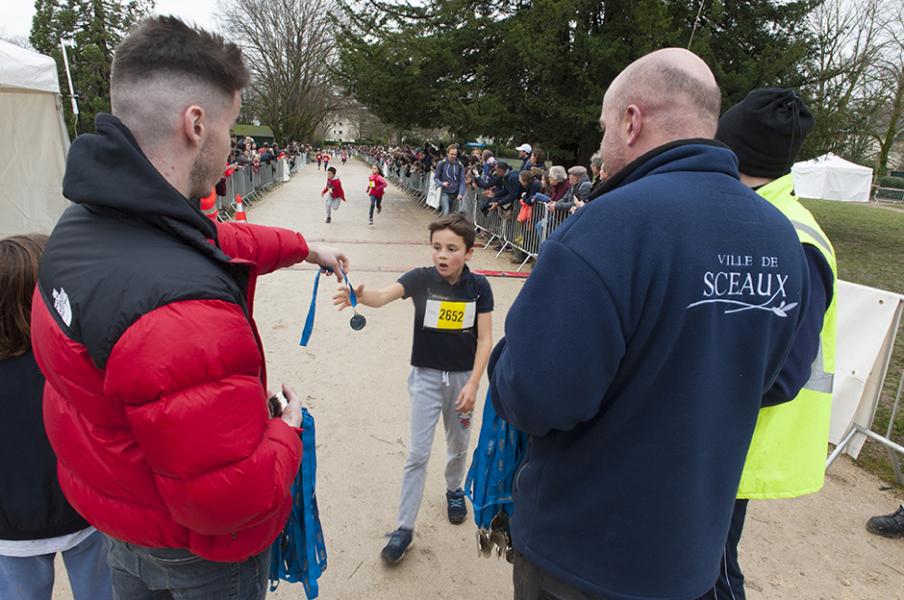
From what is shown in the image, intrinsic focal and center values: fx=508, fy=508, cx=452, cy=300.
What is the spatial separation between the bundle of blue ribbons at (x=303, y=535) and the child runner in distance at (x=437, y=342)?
3.29ft

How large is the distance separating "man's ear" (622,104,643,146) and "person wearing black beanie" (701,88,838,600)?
0.83 meters

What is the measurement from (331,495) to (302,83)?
50.4 metres

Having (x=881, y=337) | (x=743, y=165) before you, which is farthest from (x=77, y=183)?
(x=881, y=337)

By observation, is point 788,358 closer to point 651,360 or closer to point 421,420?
point 651,360

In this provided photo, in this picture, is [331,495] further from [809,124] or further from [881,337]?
[881,337]

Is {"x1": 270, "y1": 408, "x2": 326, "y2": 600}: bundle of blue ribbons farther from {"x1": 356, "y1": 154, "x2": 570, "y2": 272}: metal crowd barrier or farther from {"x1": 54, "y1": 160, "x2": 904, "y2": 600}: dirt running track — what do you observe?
{"x1": 356, "y1": 154, "x2": 570, "y2": 272}: metal crowd barrier

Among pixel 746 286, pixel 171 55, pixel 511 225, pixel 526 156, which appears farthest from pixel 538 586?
pixel 526 156

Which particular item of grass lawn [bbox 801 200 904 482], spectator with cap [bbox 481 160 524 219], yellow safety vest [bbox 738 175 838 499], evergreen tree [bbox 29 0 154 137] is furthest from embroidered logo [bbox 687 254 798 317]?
evergreen tree [bbox 29 0 154 137]

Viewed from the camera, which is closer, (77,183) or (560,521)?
(77,183)

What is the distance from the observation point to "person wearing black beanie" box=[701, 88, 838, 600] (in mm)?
1677

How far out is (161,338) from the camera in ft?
3.37

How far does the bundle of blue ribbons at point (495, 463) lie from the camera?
1.85 metres

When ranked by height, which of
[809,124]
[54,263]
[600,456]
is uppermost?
[809,124]

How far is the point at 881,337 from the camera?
3656mm
